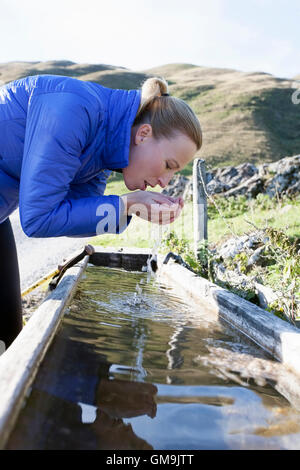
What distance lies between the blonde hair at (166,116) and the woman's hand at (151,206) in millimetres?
283

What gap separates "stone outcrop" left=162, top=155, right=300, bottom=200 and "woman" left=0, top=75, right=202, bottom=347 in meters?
5.35

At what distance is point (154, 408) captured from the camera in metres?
1.51

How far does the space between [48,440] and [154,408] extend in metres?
0.42

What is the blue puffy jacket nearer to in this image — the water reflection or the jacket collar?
the jacket collar

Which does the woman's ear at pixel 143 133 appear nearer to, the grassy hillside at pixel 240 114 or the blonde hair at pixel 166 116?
the blonde hair at pixel 166 116

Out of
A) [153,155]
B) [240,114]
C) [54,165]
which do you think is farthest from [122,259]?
[240,114]

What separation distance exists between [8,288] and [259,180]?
7323mm

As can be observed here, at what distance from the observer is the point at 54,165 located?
5.52 ft

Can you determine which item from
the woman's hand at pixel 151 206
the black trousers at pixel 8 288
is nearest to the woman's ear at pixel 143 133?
the woman's hand at pixel 151 206

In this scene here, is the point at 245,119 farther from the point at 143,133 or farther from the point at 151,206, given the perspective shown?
the point at 151,206

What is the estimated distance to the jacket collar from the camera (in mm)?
1950
